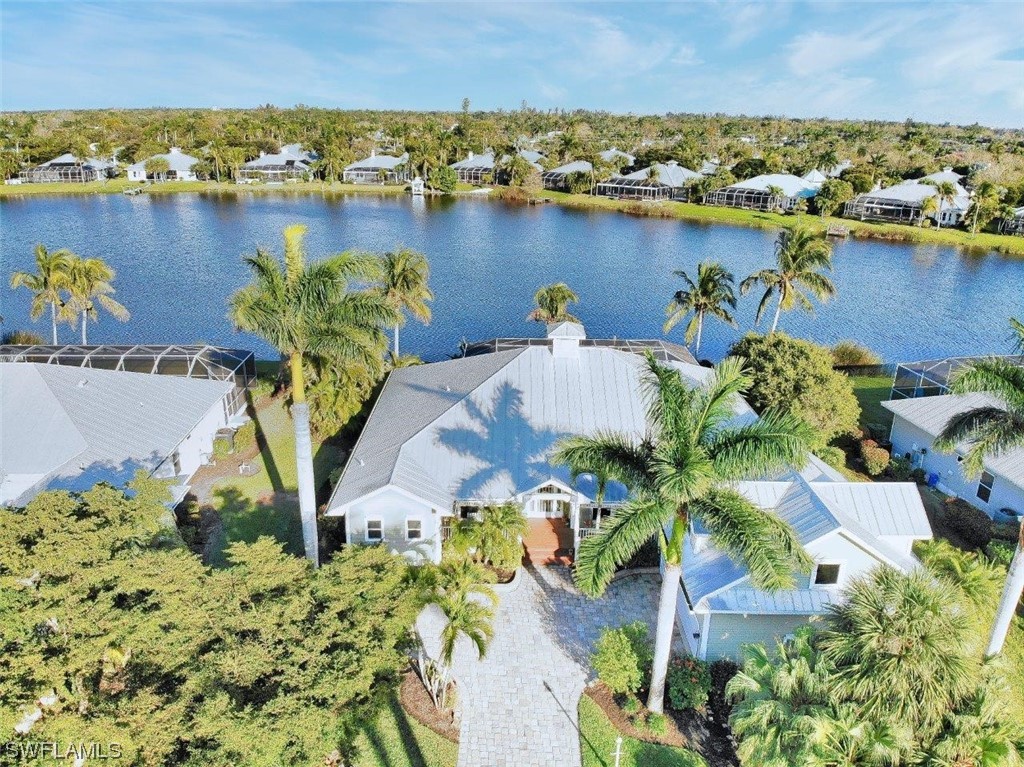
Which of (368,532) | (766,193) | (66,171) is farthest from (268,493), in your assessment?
(66,171)

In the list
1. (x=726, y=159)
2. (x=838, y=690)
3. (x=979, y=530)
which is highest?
(x=726, y=159)

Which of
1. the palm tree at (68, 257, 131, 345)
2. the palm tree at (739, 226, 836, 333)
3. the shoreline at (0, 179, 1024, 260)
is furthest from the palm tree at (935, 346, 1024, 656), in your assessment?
the shoreline at (0, 179, 1024, 260)

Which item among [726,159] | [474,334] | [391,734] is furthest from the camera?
[726,159]

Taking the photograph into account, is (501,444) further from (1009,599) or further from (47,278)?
(47,278)

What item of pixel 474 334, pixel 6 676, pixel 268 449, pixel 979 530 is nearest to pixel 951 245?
pixel 474 334

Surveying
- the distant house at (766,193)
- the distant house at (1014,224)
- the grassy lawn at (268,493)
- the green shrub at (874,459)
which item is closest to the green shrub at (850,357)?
the green shrub at (874,459)

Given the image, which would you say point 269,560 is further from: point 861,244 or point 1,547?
point 861,244

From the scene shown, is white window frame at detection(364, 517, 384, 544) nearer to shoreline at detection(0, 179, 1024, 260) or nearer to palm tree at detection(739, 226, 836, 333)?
palm tree at detection(739, 226, 836, 333)

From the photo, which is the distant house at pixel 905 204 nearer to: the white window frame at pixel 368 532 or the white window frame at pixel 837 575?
the white window frame at pixel 837 575
